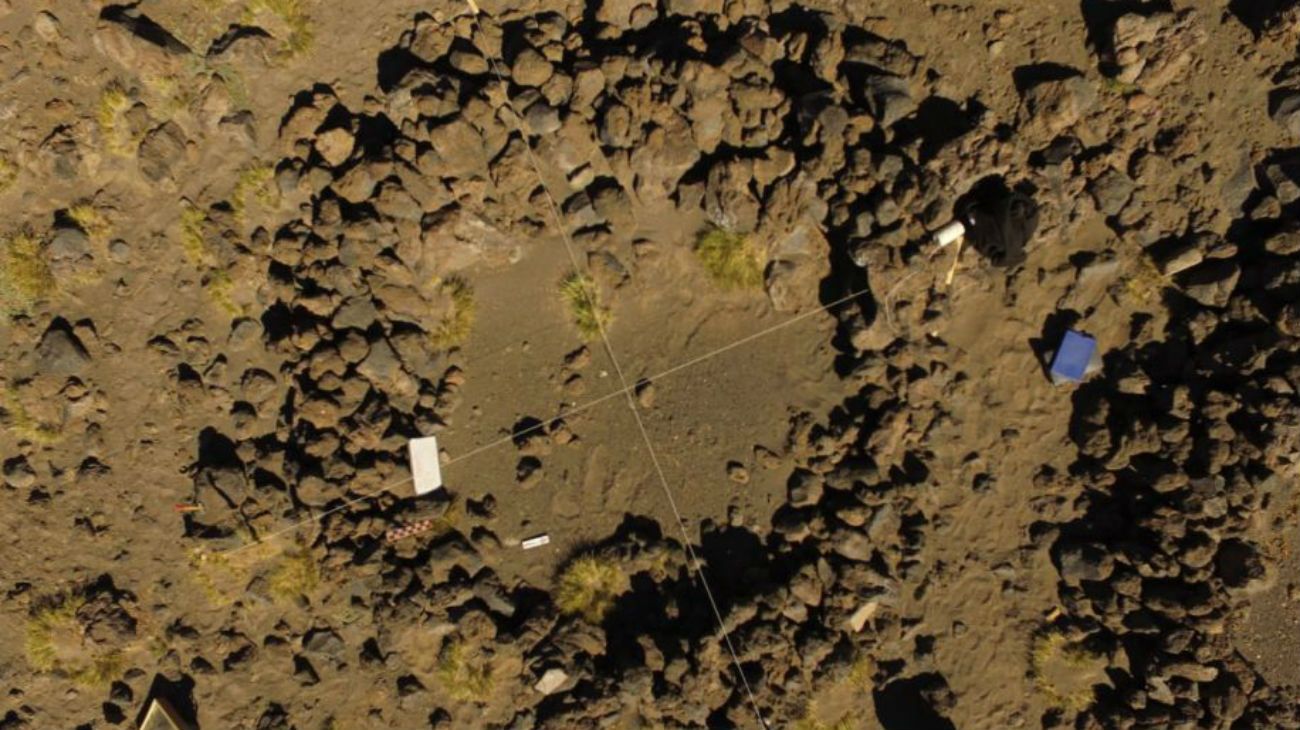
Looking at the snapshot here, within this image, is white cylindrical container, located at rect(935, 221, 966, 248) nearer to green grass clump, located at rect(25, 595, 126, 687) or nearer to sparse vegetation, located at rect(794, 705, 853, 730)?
sparse vegetation, located at rect(794, 705, 853, 730)

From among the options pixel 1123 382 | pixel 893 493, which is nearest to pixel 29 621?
pixel 893 493

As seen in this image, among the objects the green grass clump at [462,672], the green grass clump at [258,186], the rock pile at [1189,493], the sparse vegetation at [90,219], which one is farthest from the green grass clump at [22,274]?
the rock pile at [1189,493]

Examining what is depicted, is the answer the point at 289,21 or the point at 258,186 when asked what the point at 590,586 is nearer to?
the point at 258,186

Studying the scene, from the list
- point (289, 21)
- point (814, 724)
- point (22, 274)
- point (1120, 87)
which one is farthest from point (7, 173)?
point (1120, 87)

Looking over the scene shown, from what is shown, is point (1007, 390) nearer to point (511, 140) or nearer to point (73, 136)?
point (511, 140)

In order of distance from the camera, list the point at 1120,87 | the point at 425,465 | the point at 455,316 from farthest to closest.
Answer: the point at 455,316, the point at 425,465, the point at 1120,87

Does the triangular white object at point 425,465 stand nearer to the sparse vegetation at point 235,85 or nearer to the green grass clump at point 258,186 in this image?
the green grass clump at point 258,186

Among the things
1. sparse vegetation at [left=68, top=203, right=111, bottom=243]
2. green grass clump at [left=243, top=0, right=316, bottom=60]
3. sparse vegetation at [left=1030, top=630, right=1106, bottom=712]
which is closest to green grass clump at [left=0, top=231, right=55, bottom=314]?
sparse vegetation at [left=68, top=203, right=111, bottom=243]
